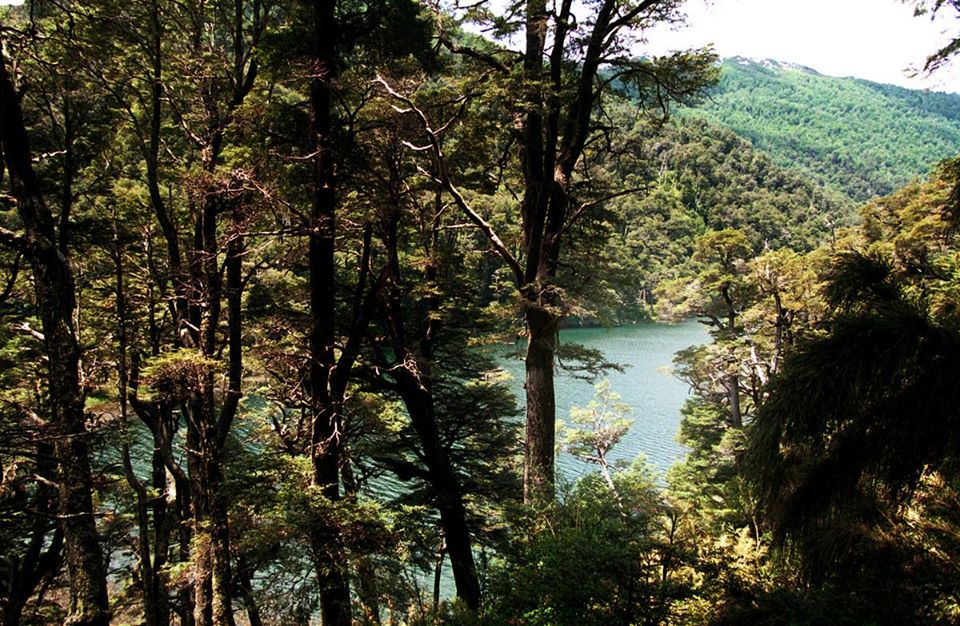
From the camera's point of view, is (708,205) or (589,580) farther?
(708,205)

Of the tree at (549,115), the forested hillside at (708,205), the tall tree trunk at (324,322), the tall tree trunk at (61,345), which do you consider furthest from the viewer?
the forested hillside at (708,205)

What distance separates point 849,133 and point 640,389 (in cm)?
18417

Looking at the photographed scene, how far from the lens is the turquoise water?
1983 centimetres

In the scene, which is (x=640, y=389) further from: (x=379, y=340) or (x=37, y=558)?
(x=37, y=558)

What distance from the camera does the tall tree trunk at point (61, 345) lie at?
3.72m

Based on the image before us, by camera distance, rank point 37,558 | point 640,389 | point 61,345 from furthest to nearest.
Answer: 1. point 640,389
2. point 37,558
3. point 61,345

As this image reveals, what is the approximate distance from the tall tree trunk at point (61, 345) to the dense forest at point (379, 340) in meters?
0.02

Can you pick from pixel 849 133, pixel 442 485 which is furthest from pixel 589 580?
pixel 849 133

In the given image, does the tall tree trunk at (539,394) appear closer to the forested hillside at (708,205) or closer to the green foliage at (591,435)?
the green foliage at (591,435)

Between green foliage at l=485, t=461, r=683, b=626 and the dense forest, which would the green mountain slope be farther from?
green foliage at l=485, t=461, r=683, b=626

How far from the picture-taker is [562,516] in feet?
16.8

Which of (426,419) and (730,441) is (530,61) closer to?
(426,419)

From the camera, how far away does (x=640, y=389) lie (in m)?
29.0

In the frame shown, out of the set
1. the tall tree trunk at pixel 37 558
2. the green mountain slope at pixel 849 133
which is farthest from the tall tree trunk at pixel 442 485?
the green mountain slope at pixel 849 133
